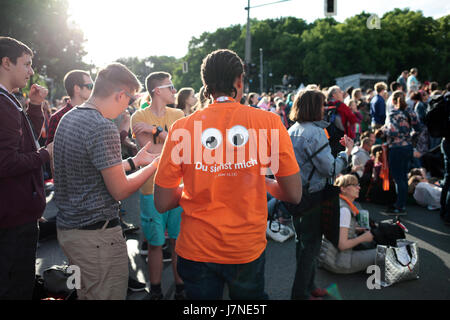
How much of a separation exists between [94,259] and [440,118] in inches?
209

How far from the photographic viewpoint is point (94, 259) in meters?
2.21

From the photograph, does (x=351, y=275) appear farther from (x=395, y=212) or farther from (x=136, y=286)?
(x=395, y=212)

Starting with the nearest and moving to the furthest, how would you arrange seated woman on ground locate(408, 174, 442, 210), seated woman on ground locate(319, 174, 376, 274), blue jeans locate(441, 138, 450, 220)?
1. seated woman on ground locate(319, 174, 376, 274)
2. blue jeans locate(441, 138, 450, 220)
3. seated woman on ground locate(408, 174, 442, 210)

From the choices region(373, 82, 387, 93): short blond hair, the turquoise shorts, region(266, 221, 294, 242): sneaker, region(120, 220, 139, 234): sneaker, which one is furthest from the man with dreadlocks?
region(373, 82, 387, 93): short blond hair

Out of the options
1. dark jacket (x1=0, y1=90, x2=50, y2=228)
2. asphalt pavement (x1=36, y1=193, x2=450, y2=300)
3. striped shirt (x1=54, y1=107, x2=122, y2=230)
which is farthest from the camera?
asphalt pavement (x1=36, y1=193, x2=450, y2=300)

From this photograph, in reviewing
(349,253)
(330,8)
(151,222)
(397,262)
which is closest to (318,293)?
(349,253)

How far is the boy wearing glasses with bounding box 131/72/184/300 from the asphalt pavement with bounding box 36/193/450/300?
389mm

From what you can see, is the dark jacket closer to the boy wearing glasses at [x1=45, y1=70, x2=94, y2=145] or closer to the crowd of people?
the crowd of people

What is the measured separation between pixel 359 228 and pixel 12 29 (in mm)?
22706

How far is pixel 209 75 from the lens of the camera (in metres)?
1.85

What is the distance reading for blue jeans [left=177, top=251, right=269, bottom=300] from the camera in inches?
71.3

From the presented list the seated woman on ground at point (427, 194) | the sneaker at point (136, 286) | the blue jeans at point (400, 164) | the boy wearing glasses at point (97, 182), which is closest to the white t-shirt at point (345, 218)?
the sneaker at point (136, 286)
